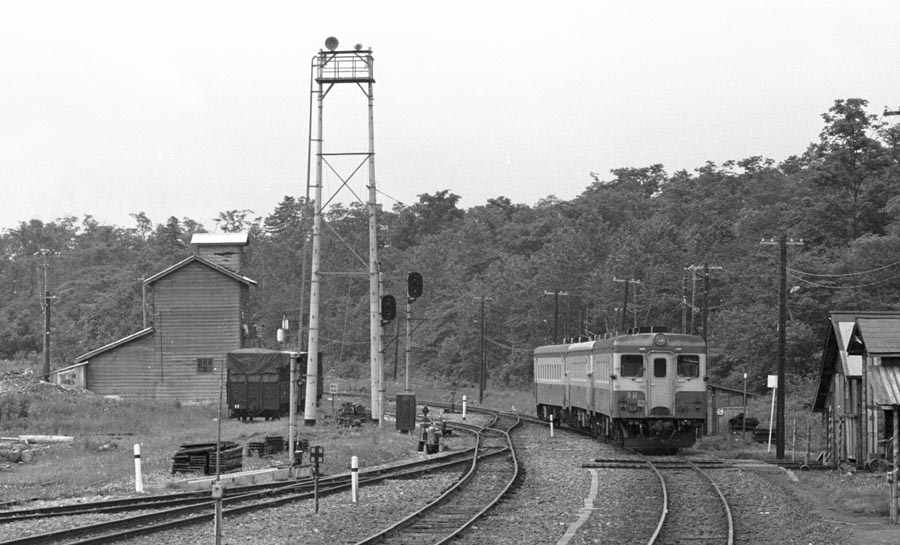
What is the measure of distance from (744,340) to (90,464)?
33571 millimetres

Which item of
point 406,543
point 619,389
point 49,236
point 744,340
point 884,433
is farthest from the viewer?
point 49,236

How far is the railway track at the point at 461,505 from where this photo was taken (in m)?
14.8

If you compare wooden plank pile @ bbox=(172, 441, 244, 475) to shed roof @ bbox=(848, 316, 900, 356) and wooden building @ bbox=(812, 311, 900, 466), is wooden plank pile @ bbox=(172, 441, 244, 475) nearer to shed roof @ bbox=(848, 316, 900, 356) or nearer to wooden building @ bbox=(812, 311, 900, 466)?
wooden building @ bbox=(812, 311, 900, 466)

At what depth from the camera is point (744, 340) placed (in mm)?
51031

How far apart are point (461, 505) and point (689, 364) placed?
12177 millimetres

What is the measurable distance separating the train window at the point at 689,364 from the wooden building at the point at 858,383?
124 inches

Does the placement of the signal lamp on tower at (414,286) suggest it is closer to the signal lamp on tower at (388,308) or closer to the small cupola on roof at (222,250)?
the signal lamp on tower at (388,308)

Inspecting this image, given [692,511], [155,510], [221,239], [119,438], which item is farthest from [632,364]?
[221,239]

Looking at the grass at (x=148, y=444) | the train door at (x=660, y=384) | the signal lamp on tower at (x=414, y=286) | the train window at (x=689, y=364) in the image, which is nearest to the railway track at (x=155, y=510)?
the grass at (x=148, y=444)

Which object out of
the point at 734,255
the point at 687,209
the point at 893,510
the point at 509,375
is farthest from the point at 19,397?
the point at 687,209

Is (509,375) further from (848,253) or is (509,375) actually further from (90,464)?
(90,464)

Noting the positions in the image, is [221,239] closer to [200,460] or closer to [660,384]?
[660,384]

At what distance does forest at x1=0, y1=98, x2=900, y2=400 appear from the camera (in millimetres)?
53312

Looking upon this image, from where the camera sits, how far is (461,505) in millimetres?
18109
